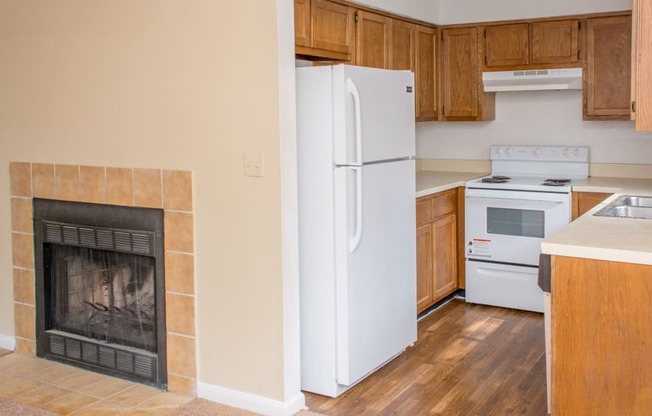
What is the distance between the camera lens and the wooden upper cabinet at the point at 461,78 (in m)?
5.38

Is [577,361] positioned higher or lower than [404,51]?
lower

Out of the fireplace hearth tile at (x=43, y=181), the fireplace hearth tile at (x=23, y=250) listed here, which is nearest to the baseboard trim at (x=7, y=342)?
the fireplace hearth tile at (x=23, y=250)

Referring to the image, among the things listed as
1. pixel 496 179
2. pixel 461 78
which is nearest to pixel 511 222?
pixel 496 179

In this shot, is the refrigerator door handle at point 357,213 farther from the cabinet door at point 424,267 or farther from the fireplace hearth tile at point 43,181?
the fireplace hearth tile at point 43,181

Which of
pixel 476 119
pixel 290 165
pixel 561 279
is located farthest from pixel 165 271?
pixel 476 119

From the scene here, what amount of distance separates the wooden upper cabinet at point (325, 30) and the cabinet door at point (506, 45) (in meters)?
1.39

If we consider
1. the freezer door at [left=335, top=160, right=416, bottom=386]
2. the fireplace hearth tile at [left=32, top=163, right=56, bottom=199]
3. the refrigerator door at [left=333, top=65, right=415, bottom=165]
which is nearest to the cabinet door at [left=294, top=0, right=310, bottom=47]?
the refrigerator door at [left=333, top=65, right=415, bottom=165]

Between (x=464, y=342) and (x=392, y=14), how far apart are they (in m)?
2.17

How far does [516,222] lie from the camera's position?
195 inches

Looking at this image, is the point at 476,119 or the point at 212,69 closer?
the point at 212,69

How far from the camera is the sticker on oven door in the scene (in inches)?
199

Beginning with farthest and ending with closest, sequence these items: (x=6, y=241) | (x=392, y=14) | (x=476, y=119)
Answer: (x=476, y=119), (x=392, y=14), (x=6, y=241)

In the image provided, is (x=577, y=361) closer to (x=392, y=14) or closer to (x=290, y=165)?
(x=290, y=165)

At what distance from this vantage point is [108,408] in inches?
134
